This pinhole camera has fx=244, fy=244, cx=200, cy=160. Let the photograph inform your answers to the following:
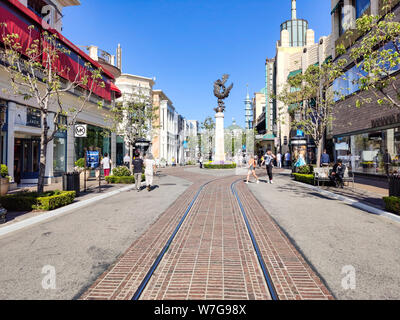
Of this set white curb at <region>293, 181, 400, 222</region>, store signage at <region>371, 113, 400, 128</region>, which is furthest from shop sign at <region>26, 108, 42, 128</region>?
store signage at <region>371, 113, 400, 128</region>

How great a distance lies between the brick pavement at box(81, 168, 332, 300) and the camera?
9.83 ft

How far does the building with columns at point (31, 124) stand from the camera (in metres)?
12.0

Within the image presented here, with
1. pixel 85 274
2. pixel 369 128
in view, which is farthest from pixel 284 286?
pixel 369 128

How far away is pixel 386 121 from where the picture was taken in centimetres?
1619

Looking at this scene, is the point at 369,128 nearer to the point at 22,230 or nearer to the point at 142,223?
the point at 142,223

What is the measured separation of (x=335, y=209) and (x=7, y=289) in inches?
334

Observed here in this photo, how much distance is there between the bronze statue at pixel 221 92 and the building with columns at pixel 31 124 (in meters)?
19.5

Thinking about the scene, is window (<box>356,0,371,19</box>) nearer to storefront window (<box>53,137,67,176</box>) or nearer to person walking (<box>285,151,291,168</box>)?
person walking (<box>285,151,291,168</box>)

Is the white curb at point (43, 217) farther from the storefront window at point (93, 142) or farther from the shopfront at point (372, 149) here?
the shopfront at point (372, 149)

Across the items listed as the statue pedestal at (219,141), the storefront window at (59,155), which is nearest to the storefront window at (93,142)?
the storefront window at (59,155)

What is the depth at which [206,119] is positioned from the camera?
63.9 metres

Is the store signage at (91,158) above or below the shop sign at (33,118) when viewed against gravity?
below

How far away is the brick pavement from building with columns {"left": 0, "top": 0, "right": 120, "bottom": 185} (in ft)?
26.2

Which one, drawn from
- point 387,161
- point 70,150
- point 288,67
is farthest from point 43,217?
point 288,67
